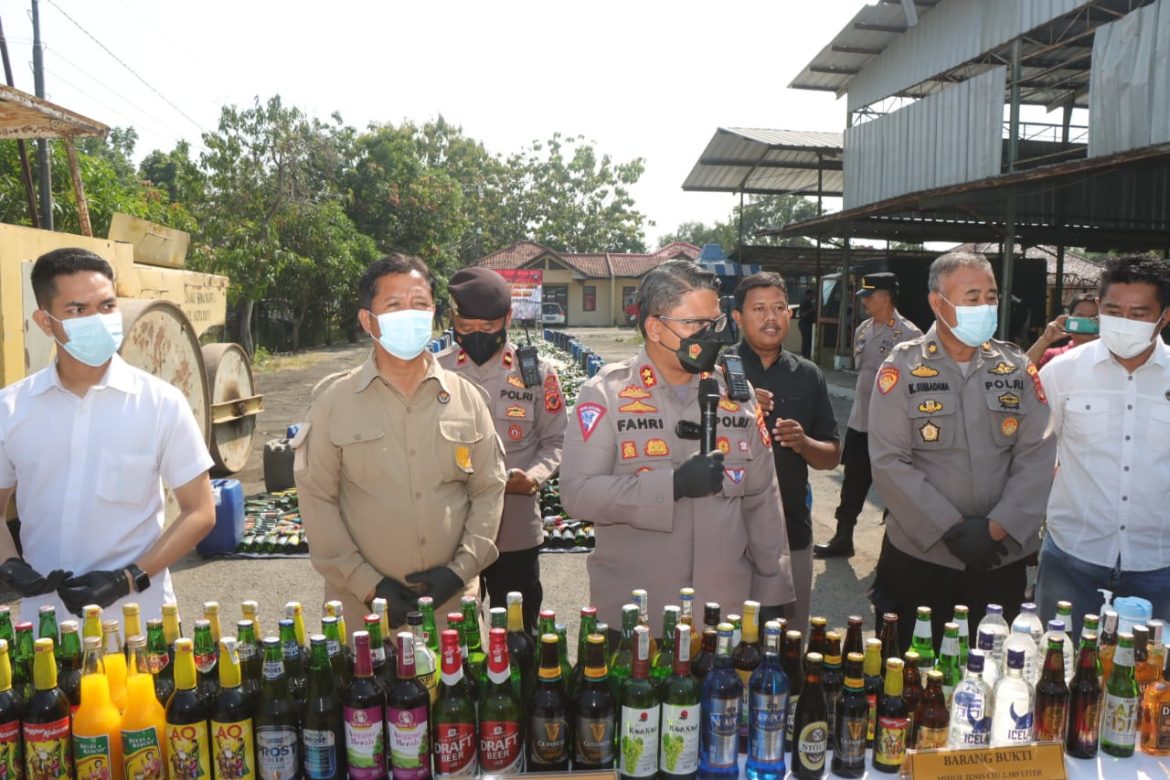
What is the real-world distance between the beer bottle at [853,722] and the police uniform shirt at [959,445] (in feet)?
4.47

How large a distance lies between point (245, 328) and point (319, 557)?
19616 mm

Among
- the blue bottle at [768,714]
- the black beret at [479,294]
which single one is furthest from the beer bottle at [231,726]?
the black beret at [479,294]

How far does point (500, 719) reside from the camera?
6.23 feet

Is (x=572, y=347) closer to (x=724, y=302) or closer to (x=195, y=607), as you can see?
(x=195, y=607)

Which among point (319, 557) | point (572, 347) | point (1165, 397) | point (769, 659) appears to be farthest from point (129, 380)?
point (572, 347)

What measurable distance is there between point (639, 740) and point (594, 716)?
0.37ft

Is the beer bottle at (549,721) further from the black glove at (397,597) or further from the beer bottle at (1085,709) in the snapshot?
the beer bottle at (1085,709)

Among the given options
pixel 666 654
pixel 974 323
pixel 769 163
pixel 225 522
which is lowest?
pixel 225 522

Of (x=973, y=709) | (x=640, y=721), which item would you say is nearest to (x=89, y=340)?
(x=640, y=721)

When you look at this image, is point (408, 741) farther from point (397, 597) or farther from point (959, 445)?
point (959, 445)

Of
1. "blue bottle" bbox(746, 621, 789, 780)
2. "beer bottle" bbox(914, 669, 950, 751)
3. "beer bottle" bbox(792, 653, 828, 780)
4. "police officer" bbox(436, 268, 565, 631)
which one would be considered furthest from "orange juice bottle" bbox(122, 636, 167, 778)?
"police officer" bbox(436, 268, 565, 631)

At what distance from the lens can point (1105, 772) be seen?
6.57 feet

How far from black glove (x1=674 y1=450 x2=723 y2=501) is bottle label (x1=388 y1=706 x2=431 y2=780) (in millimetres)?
980

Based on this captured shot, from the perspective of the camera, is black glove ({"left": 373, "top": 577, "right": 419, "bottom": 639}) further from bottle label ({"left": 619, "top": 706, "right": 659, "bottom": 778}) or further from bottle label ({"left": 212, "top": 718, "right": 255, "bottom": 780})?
bottle label ({"left": 619, "top": 706, "right": 659, "bottom": 778})
